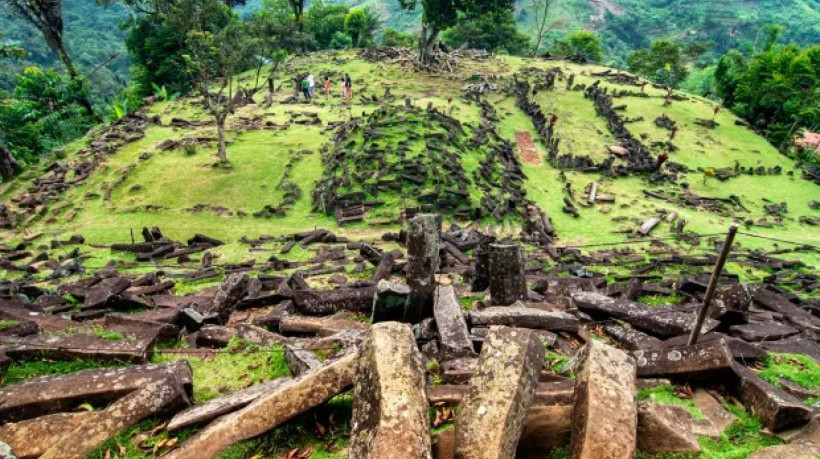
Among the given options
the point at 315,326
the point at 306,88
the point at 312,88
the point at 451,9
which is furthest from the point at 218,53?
the point at 451,9

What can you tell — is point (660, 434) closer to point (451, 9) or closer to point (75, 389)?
point (75, 389)

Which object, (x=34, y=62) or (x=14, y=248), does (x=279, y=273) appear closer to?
(x=14, y=248)

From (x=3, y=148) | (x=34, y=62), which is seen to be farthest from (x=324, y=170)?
(x=34, y=62)

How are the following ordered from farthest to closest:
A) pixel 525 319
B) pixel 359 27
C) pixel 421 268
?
pixel 359 27 < pixel 421 268 < pixel 525 319

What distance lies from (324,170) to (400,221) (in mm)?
5145

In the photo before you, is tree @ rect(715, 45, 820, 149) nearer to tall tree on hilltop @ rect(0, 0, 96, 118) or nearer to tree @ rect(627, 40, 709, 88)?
tree @ rect(627, 40, 709, 88)

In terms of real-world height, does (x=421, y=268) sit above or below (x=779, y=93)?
below

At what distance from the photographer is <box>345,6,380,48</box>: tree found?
5403 centimetres

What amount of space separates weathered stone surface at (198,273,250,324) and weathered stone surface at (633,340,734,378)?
6.19m

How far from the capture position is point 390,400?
3062 millimetres

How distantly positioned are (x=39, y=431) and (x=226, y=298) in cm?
382

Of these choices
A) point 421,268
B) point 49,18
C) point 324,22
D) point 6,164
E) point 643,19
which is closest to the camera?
point 421,268

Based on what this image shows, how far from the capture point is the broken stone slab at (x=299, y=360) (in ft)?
15.6

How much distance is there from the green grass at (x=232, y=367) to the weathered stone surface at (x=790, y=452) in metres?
4.45
